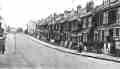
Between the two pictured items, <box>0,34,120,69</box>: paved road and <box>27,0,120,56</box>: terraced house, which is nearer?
<box>0,34,120,69</box>: paved road

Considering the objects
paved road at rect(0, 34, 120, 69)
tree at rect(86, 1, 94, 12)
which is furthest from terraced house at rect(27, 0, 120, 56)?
paved road at rect(0, 34, 120, 69)

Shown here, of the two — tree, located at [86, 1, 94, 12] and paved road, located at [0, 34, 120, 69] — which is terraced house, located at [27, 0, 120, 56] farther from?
paved road, located at [0, 34, 120, 69]

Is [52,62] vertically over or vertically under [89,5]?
under

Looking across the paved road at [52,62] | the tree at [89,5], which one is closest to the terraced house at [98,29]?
the tree at [89,5]

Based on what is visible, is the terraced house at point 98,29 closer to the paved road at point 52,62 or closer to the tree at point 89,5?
the tree at point 89,5

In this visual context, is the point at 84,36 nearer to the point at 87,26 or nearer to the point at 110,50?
the point at 87,26

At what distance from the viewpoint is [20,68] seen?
1533cm

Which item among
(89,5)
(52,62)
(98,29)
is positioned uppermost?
(89,5)

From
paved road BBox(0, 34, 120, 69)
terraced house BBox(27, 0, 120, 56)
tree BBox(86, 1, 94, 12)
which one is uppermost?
tree BBox(86, 1, 94, 12)

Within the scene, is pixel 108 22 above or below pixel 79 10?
below

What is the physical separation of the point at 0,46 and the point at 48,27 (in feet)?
147

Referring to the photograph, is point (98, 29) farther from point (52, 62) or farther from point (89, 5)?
point (52, 62)

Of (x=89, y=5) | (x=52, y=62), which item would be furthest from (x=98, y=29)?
(x=52, y=62)

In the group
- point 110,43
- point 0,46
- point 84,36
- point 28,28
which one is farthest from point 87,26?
point 28,28
